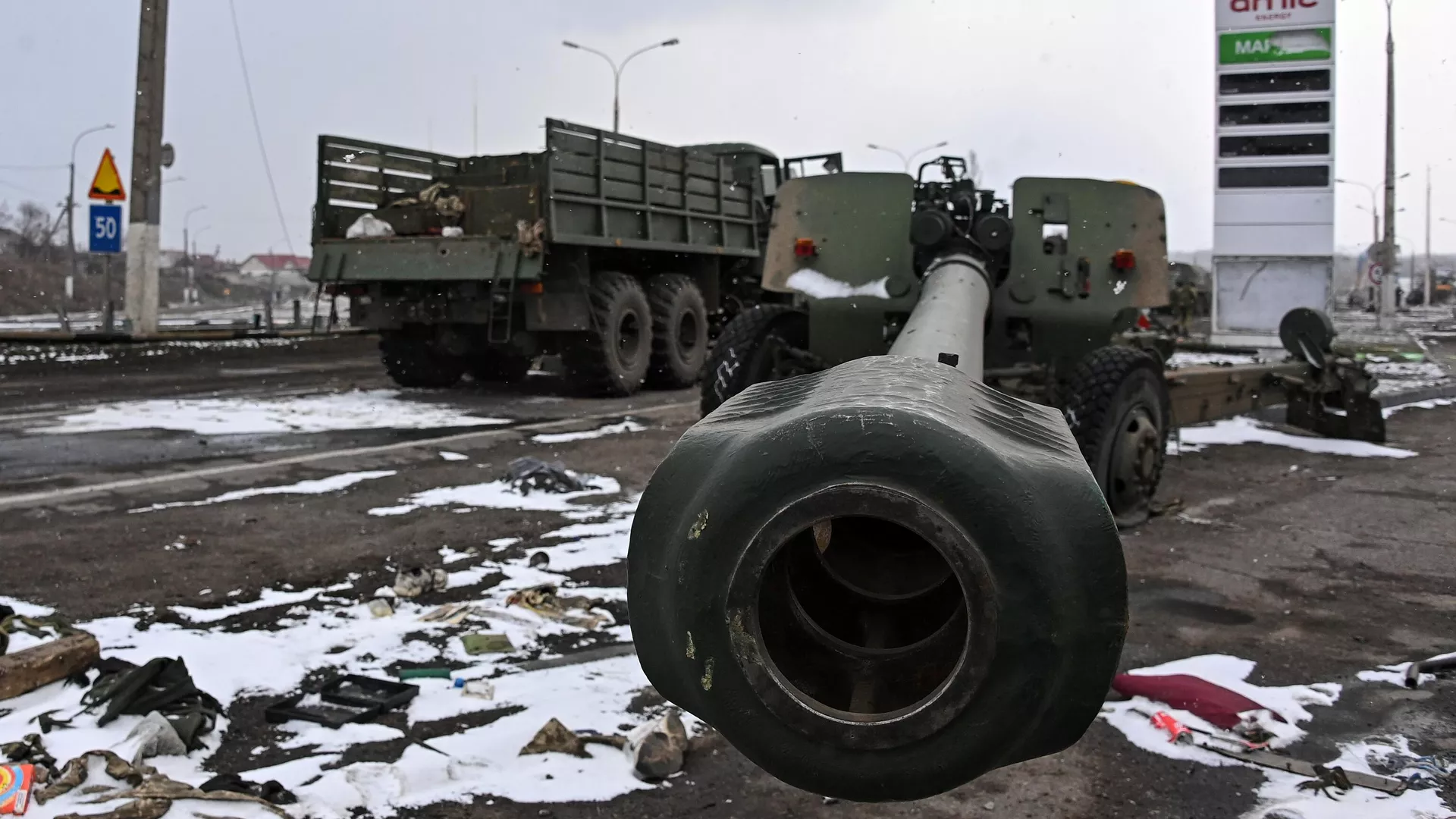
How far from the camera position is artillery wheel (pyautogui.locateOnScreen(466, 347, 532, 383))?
42.5ft

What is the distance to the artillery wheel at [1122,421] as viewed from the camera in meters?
5.14

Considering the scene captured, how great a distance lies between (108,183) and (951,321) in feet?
55.3

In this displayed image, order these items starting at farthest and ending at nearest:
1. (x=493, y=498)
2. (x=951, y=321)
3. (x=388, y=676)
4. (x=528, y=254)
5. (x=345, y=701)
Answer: (x=528, y=254)
(x=493, y=498)
(x=388, y=676)
(x=345, y=701)
(x=951, y=321)

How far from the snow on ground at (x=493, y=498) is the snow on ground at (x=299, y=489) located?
53 centimetres

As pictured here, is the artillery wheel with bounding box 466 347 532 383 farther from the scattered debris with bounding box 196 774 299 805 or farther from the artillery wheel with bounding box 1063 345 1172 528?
the scattered debris with bounding box 196 774 299 805

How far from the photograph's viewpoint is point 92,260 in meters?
46.2

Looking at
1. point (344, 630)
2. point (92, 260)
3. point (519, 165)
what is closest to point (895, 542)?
point (344, 630)

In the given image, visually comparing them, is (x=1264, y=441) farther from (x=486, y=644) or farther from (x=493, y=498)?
(x=486, y=644)

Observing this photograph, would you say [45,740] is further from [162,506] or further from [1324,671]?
[1324,671]

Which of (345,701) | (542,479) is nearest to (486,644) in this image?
(345,701)

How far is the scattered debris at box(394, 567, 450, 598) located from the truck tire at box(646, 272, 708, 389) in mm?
7668

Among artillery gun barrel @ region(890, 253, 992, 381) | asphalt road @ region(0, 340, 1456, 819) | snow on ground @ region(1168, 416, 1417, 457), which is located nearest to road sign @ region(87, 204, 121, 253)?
asphalt road @ region(0, 340, 1456, 819)

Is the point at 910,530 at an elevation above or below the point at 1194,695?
above

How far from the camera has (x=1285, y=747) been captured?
312 centimetres
